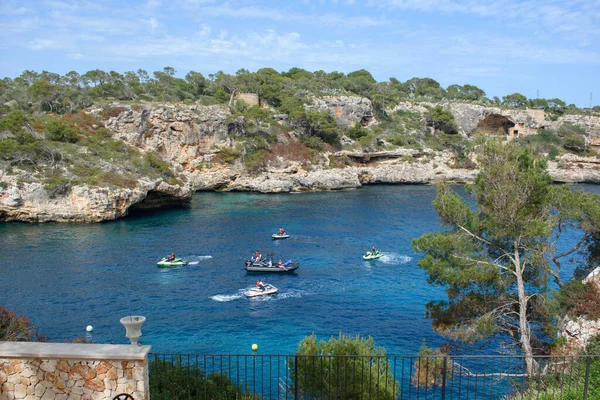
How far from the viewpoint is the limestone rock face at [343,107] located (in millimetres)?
80812

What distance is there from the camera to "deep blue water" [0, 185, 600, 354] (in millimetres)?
21281

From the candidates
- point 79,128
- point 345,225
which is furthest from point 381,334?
point 79,128

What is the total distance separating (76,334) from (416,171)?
200 ft

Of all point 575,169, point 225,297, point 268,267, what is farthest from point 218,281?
point 575,169

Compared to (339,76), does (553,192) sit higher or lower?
lower

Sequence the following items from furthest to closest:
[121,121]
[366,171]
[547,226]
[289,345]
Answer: [366,171], [121,121], [289,345], [547,226]

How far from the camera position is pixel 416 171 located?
2921 inches

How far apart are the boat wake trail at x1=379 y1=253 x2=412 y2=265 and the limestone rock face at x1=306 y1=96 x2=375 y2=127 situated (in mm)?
49053

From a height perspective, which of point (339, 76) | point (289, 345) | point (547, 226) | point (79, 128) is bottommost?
point (289, 345)

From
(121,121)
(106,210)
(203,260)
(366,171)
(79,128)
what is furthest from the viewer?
(366,171)

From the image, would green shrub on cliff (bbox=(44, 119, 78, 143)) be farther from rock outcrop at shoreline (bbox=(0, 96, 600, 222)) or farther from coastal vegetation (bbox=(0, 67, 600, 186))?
rock outcrop at shoreline (bbox=(0, 96, 600, 222))

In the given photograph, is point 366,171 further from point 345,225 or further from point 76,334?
point 76,334

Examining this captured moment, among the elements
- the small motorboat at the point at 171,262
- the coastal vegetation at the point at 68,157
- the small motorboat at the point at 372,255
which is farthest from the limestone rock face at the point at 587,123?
the small motorboat at the point at 171,262

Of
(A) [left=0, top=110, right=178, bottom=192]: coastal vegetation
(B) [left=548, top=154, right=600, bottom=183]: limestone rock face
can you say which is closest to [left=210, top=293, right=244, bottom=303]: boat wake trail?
(A) [left=0, top=110, right=178, bottom=192]: coastal vegetation
